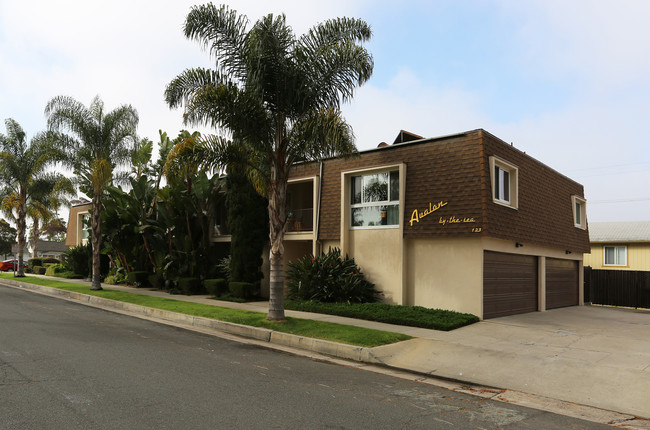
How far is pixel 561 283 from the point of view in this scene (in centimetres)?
2048

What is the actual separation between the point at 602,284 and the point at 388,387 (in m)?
20.9

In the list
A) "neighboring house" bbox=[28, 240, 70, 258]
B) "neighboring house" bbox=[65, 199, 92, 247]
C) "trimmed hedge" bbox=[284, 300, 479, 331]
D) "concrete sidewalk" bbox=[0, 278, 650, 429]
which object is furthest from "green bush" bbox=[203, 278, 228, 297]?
"neighboring house" bbox=[28, 240, 70, 258]

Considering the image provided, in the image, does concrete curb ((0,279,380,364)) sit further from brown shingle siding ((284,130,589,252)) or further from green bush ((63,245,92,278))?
green bush ((63,245,92,278))

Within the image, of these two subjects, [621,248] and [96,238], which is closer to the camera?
[96,238]

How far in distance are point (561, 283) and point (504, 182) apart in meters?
7.67

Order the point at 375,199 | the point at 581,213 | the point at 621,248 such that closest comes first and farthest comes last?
1. the point at 375,199
2. the point at 581,213
3. the point at 621,248

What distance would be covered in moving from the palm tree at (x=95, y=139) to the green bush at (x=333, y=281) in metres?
10.2

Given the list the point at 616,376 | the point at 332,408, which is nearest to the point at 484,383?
the point at 616,376

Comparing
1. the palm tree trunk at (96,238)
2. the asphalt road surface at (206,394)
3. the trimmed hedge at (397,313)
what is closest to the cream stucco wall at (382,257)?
the trimmed hedge at (397,313)

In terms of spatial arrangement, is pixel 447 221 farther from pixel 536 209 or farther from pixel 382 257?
pixel 536 209

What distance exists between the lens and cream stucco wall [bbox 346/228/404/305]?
15.5m

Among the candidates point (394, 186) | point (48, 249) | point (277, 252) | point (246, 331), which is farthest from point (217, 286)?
point (48, 249)

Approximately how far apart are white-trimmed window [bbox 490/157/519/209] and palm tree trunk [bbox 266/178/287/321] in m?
6.38

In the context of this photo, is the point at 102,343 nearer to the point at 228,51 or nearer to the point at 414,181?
the point at 228,51
